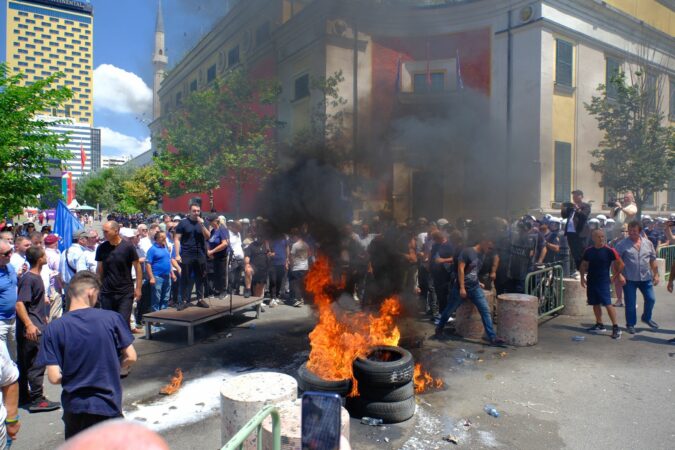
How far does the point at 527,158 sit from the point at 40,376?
1546 centimetres

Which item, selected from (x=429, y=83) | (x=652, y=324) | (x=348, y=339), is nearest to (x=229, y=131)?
(x=429, y=83)

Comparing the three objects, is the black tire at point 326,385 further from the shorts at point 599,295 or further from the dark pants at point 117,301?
the shorts at point 599,295

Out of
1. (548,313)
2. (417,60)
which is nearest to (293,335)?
(548,313)

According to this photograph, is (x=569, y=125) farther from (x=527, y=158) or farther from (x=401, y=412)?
(x=401, y=412)

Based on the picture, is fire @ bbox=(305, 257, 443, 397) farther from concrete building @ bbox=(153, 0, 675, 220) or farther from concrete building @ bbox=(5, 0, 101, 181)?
concrete building @ bbox=(5, 0, 101, 181)

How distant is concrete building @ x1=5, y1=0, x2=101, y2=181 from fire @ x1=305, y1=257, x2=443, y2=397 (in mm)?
132166

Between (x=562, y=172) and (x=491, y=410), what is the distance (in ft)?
48.4

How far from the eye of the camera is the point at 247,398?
3564 mm

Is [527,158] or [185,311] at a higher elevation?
[527,158]

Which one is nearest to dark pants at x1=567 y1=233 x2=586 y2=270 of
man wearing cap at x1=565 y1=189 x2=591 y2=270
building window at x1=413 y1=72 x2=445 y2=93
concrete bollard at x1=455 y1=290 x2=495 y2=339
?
man wearing cap at x1=565 y1=189 x2=591 y2=270

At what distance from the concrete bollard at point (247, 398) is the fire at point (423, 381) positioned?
1.92m

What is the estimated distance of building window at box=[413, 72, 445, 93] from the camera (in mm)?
11055

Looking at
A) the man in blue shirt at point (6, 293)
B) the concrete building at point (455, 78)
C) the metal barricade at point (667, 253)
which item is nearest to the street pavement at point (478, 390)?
the man in blue shirt at point (6, 293)

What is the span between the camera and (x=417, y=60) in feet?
43.7
